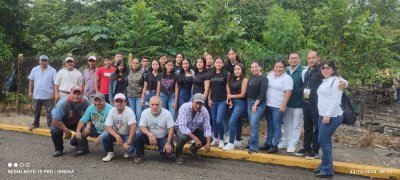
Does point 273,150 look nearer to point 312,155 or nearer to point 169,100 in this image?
point 312,155

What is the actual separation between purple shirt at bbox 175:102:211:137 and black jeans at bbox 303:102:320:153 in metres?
1.69

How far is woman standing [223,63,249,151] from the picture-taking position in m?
6.75

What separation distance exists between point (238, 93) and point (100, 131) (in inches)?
103

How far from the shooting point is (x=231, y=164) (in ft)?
21.4

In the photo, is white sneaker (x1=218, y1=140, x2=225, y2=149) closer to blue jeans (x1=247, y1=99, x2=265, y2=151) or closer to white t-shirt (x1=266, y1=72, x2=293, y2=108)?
blue jeans (x1=247, y1=99, x2=265, y2=151)

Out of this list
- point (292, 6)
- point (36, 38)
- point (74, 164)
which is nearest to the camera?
point (74, 164)

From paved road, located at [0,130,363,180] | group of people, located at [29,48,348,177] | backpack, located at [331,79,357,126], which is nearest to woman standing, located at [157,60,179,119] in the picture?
group of people, located at [29,48,348,177]

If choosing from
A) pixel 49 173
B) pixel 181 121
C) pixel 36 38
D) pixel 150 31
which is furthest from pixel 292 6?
pixel 49 173

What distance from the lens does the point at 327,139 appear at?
561 cm

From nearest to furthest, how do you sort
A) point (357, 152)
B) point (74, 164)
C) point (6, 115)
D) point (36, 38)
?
1. point (74, 164)
2. point (357, 152)
3. point (6, 115)
4. point (36, 38)

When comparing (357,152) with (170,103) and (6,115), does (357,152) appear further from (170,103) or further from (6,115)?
(6,115)

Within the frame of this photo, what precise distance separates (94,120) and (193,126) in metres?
1.78

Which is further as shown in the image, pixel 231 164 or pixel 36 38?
pixel 36 38

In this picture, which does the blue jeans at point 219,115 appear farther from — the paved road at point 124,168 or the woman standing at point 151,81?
the woman standing at point 151,81
